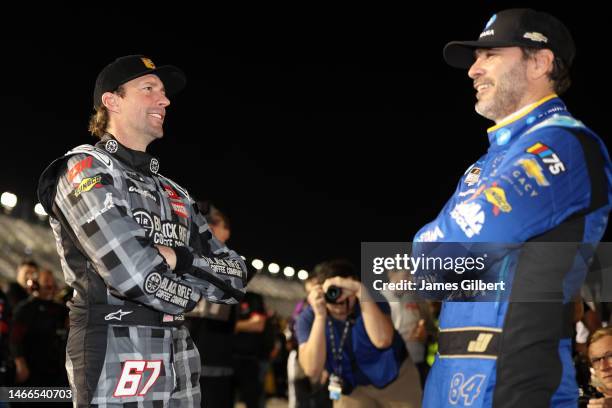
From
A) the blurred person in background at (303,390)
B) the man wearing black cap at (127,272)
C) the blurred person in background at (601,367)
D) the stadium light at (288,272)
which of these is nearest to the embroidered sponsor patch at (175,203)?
the man wearing black cap at (127,272)

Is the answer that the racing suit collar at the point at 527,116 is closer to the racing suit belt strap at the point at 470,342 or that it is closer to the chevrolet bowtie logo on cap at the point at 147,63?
the racing suit belt strap at the point at 470,342

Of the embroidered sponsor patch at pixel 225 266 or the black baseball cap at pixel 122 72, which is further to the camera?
the black baseball cap at pixel 122 72

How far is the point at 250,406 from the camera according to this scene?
30.0ft

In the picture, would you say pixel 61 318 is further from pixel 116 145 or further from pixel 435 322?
pixel 116 145

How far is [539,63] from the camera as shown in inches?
110

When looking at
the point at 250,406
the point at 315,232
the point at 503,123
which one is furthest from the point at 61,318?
the point at 315,232

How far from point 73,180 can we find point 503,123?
1.77 meters

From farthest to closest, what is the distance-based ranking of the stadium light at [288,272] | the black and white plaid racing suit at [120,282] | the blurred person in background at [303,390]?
the stadium light at [288,272] → the blurred person in background at [303,390] → the black and white plaid racing suit at [120,282]

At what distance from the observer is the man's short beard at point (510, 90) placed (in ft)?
9.15

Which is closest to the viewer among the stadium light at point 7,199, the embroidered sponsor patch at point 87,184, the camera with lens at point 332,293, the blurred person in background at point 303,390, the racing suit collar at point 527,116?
the racing suit collar at point 527,116

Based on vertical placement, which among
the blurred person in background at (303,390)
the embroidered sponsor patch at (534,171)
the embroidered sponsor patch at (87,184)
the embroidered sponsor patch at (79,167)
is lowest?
the blurred person in background at (303,390)

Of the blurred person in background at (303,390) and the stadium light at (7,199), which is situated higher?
the stadium light at (7,199)

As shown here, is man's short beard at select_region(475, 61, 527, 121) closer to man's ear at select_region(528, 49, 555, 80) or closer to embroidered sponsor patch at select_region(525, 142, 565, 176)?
man's ear at select_region(528, 49, 555, 80)

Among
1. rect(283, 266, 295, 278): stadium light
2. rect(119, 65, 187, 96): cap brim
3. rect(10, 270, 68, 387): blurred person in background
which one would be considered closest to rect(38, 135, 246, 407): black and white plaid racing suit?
rect(119, 65, 187, 96): cap brim
